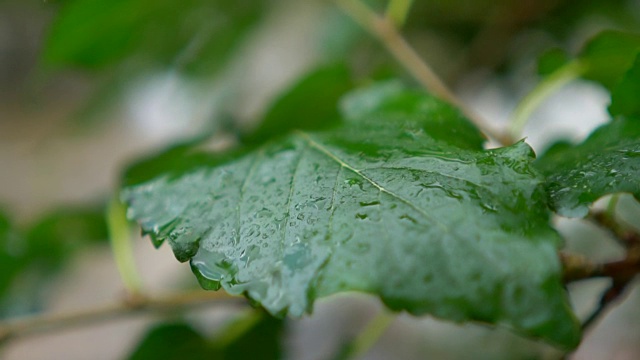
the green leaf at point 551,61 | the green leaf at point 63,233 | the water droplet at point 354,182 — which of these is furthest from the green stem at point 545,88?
the green leaf at point 63,233

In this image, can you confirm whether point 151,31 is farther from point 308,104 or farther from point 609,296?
point 609,296

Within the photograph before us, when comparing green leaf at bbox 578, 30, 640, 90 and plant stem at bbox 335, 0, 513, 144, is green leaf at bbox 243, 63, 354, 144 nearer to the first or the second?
plant stem at bbox 335, 0, 513, 144

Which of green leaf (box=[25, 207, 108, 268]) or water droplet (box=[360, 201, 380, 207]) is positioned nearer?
water droplet (box=[360, 201, 380, 207])

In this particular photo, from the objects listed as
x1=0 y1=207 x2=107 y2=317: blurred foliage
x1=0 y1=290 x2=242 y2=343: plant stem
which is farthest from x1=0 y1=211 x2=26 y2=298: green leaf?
x1=0 y1=290 x2=242 y2=343: plant stem

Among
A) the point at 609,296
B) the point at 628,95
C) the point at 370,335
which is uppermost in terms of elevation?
the point at 628,95

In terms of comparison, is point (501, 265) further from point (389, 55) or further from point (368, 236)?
point (389, 55)

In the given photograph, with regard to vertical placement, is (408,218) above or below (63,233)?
above

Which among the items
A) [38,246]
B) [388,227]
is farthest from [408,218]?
[38,246]
